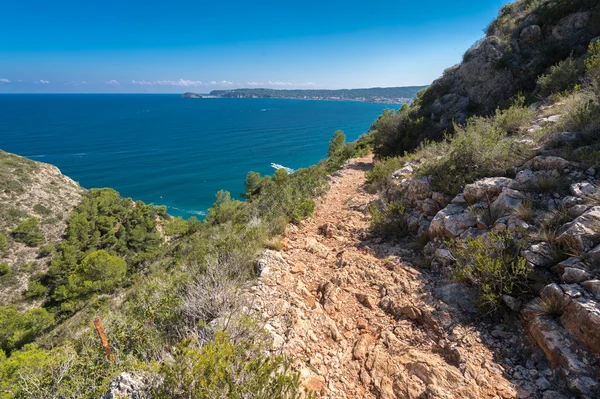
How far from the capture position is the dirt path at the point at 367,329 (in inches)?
125

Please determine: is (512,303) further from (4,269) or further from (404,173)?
(4,269)

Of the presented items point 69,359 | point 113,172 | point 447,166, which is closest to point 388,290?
point 447,166

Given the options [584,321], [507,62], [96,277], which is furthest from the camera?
[96,277]

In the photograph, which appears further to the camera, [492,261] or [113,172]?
[113,172]

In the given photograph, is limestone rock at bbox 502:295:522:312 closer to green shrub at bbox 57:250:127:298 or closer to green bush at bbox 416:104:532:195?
green bush at bbox 416:104:532:195

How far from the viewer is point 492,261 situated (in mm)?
3789

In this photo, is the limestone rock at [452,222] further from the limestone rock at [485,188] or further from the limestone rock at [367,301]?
the limestone rock at [367,301]

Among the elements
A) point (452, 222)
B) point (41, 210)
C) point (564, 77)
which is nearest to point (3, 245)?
point (41, 210)

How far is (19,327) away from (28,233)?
14.7m

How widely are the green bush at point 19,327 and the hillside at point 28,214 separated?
23.7 feet

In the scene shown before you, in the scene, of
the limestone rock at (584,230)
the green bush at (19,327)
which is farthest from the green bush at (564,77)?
the green bush at (19,327)

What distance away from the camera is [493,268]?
3809 mm

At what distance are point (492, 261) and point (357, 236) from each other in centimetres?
331

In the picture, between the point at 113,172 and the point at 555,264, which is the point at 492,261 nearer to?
the point at 555,264
